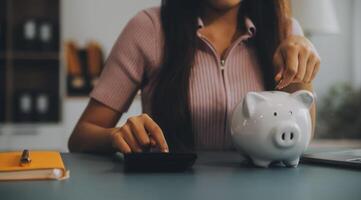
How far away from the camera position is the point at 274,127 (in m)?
0.86

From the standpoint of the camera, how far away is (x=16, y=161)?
2.70 feet

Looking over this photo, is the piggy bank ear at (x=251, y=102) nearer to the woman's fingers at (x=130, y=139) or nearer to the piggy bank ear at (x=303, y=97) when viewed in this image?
the piggy bank ear at (x=303, y=97)

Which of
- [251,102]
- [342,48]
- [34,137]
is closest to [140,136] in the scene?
[251,102]

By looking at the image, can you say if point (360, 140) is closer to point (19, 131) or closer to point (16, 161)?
point (19, 131)

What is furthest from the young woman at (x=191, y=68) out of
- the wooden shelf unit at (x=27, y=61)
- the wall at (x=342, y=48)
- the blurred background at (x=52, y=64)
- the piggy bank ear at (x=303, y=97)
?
the wall at (x=342, y=48)

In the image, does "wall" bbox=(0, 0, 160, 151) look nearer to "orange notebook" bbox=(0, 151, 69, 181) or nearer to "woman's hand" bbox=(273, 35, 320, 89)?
"woman's hand" bbox=(273, 35, 320, 89)

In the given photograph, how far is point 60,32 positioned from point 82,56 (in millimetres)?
261

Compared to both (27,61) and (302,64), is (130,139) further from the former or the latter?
(27,61)

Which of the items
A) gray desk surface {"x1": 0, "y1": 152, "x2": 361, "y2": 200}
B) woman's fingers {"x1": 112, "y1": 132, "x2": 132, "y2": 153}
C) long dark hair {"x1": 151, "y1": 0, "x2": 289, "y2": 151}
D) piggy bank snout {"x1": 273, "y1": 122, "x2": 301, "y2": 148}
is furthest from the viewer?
long dark hair {"x1": 151, "y1": 0, "x2": 289, "y2": 151}

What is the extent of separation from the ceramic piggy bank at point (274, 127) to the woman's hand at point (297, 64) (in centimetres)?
8

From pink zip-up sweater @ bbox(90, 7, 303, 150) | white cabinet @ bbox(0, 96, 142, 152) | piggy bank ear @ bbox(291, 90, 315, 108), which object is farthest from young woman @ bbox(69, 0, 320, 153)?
white cabinet @ bbox(0, 96, 142, 152)

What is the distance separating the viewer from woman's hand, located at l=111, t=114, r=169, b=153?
3.10 feet

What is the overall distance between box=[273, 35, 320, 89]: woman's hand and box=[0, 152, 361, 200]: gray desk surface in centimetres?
16

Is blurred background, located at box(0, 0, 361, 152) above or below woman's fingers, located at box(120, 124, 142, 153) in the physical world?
below
